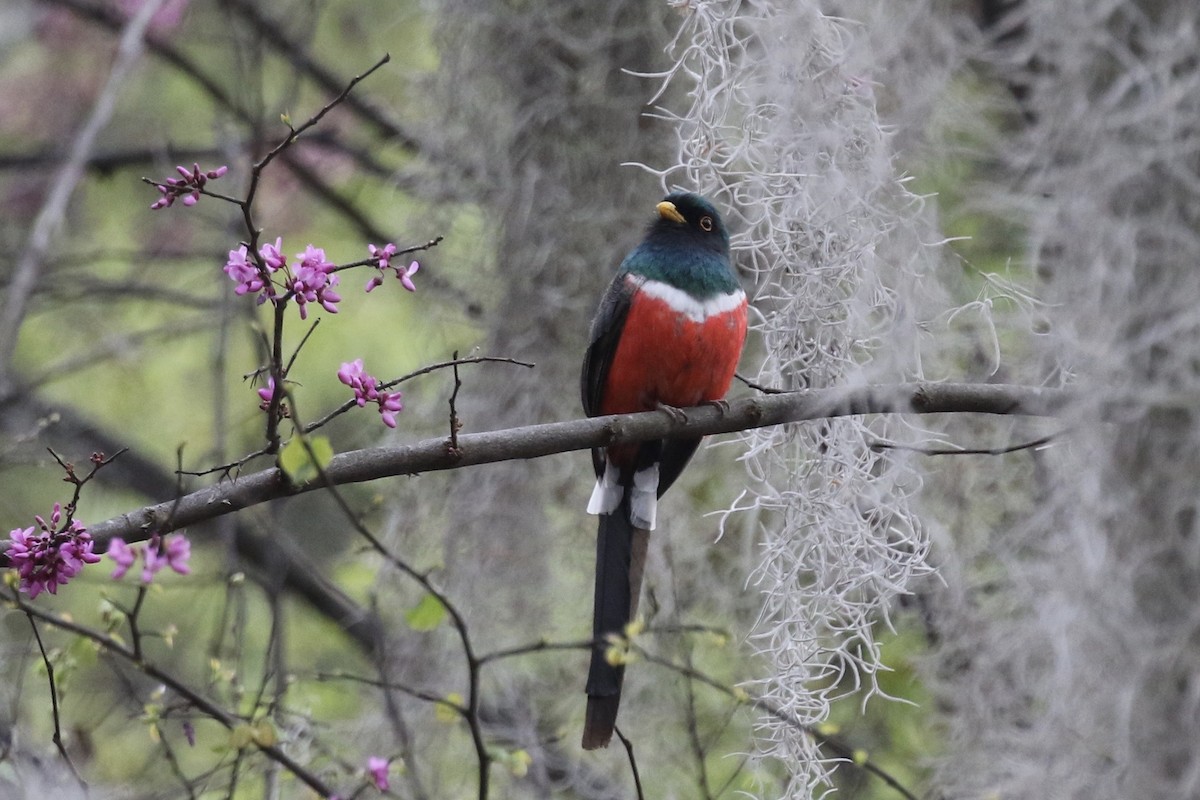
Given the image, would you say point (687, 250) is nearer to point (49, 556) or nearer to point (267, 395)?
point (267, 395)

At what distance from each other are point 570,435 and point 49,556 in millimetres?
777

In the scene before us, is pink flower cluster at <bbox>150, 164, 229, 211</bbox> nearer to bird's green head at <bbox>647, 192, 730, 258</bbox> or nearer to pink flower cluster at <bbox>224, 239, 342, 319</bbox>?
pink flower cluster at <bbox>224, 239, 342, 319</bbox>

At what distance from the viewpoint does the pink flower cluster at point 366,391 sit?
183cm

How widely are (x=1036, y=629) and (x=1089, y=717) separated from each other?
215mm

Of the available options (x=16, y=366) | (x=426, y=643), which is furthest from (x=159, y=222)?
(x=426, y=643)

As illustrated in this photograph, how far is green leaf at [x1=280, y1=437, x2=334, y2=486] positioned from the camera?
1.54 m

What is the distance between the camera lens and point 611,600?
2740mm

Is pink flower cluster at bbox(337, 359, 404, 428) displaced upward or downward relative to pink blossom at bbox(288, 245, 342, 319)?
downward

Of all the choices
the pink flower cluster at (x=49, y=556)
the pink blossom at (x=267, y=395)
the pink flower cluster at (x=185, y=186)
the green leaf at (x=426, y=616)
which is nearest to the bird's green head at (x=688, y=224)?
the green leaf at (x=426, y=616)

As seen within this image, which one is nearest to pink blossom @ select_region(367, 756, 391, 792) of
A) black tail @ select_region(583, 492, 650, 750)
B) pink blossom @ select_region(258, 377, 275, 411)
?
pink blossom @ select_region(258, 377, 275, 411)

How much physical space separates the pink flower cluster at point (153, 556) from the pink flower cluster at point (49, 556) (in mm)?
197

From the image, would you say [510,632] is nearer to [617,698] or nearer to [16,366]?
[617,698]

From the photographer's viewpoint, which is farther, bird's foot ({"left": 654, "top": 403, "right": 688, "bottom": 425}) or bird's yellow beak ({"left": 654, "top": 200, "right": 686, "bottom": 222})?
bird's yellow beak ({"left": 654, "top": 200, "right": 686, "bottom": 222})

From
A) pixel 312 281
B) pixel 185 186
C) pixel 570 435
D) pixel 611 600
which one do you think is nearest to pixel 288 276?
pixel 312 281
